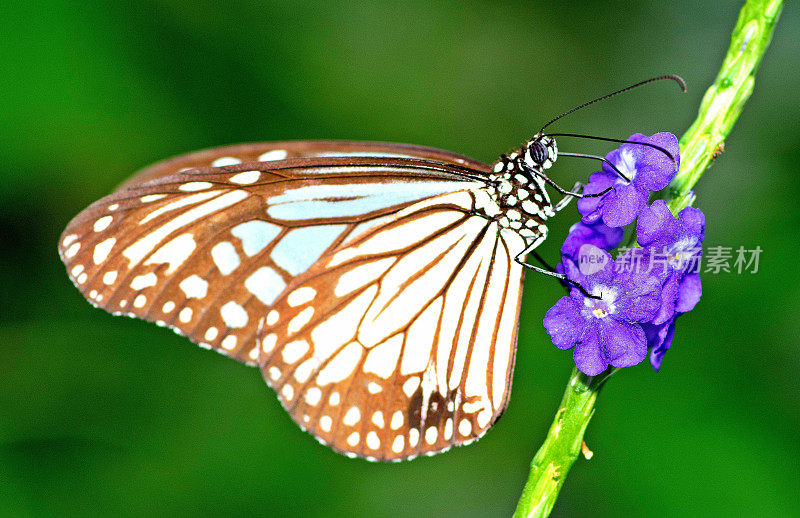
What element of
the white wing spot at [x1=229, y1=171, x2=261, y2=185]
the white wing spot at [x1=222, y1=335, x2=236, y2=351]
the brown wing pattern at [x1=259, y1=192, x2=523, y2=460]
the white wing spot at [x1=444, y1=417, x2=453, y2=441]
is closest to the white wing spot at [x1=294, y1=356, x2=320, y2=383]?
the brown wing pattern at [x1=259, y1=192, x2=523, y2=460]

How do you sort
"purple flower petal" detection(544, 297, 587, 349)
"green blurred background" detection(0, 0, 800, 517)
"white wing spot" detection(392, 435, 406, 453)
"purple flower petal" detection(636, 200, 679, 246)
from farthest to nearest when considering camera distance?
"green blurred background" detection(0, 0, 800, 517), "white wing spot" detection(392, 435, 406, 453), "purple flower petal" detection(544, 297, 587, 349), "purple flower petal" detection(636, 200, 679, 246)

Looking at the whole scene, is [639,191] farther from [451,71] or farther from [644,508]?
[451,71]

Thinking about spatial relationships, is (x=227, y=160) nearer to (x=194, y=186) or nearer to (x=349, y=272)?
(x=194, y=186)

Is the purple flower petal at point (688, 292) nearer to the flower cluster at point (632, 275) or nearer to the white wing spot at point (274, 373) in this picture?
the flower cluster at point (632, 275)

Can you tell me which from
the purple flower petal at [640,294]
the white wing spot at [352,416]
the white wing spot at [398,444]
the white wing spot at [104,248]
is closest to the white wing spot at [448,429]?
the white wing spot at [398,444]

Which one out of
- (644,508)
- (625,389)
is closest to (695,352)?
(625,389)

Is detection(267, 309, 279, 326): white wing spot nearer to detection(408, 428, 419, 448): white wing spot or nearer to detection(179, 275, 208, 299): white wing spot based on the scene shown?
detection(179, 275, 208, 299): white wing spot
